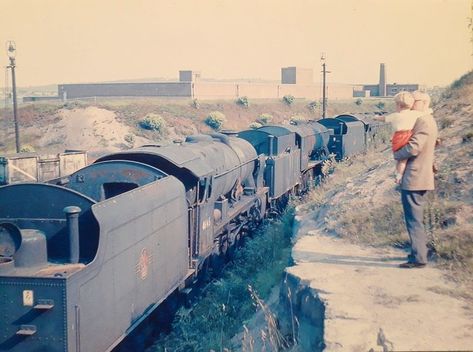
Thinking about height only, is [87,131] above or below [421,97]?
below

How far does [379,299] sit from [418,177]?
165cm

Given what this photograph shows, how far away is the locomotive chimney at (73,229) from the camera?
225 inches

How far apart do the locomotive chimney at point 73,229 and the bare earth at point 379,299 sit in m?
2.61

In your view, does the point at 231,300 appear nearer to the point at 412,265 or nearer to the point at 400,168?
the point at 412,265

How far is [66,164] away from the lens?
65.8ft

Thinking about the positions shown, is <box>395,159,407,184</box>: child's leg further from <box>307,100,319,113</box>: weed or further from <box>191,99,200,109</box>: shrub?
<box>307,100,319,113</box>: weed

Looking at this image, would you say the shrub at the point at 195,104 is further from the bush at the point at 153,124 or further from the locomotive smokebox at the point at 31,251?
the locomotive smokebox at the point at 31,251

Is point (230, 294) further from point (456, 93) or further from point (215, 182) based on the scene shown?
point (456, 93)

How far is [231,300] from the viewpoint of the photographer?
943cm

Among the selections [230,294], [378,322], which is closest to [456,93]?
[230,294]

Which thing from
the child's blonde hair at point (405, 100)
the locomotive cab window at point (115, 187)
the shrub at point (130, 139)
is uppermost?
the child's blonde hair at point (405, 100)

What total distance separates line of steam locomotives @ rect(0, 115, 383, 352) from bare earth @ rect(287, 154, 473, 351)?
2.02 meters

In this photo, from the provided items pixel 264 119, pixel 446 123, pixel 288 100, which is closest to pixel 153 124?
pixel 264 119

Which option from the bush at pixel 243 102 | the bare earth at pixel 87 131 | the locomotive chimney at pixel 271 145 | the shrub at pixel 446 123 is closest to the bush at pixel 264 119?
the bush at pixel 243 102
